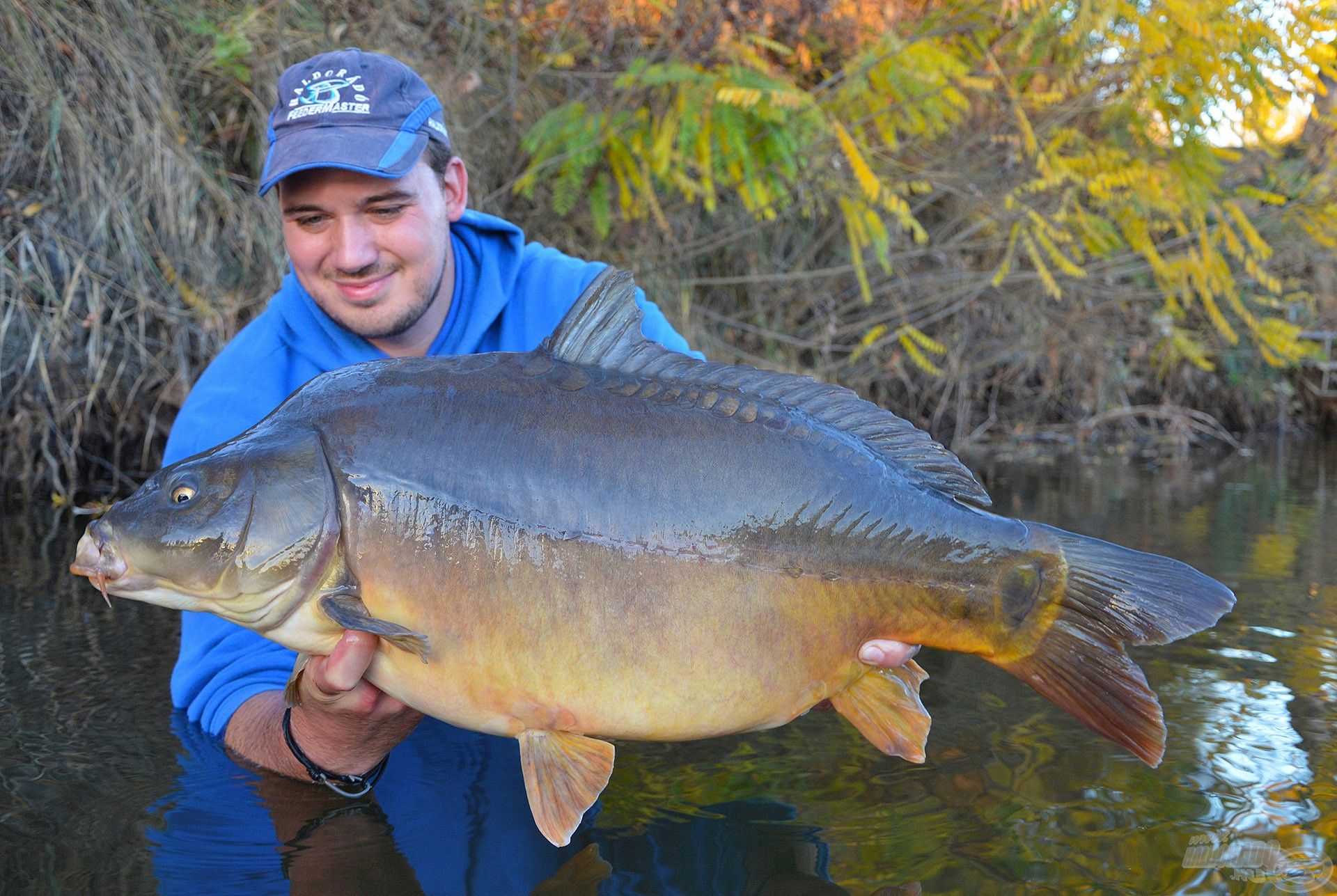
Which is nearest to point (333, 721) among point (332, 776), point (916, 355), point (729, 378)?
point (332, 776)

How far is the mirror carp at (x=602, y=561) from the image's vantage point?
70.9 inches

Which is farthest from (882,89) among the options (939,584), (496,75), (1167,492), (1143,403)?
(1143,403)

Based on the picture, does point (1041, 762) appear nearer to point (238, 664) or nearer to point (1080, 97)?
point (238, 664)

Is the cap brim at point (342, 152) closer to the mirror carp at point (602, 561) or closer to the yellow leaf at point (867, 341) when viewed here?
the mirror carp at point (602, 561)

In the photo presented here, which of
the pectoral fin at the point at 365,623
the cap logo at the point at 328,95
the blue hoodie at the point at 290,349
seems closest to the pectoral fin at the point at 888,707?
the pectoral fin at the point at 365,623

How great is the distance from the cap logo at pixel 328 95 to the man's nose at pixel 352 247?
0.26m

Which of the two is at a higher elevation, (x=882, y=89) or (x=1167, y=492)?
(x=882, y=89)

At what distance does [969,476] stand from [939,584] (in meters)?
0.20

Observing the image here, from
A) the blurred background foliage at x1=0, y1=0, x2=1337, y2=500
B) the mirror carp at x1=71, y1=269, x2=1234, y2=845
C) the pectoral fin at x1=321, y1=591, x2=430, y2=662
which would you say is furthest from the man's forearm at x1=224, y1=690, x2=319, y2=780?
the blurred background foliage at x1=0, y1=0, x2=1337, y2=500

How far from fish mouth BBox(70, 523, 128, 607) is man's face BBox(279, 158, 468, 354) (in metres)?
1.15

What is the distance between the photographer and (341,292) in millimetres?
2852

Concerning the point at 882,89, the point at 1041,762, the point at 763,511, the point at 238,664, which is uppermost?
the point at 882,89

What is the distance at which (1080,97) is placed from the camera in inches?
252

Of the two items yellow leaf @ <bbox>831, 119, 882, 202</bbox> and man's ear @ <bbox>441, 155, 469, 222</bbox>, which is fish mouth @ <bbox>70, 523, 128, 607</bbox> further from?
yellow leaf @ <bbox>831, 119, 882, 202</bbox>
